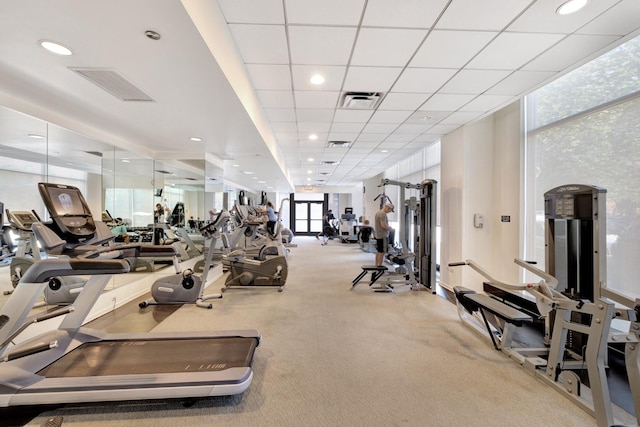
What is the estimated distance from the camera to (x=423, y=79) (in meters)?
3.21

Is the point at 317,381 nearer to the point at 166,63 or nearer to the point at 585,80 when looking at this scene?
the point at 166,63

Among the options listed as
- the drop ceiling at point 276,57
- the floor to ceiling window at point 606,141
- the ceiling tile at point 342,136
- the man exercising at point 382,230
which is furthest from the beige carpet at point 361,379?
the ceiling tile at point 342,136

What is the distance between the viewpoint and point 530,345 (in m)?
3.00

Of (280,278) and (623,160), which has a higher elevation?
(623,160)

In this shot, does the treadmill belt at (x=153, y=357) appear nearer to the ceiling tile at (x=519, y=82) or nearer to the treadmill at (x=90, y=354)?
the treadmill at (x=90, y=354)

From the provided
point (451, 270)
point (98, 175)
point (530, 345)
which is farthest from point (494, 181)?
point (98, 175)

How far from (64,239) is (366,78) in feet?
11.0

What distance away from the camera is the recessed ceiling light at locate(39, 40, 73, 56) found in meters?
1.96

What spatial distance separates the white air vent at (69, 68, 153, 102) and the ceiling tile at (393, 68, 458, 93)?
284cm

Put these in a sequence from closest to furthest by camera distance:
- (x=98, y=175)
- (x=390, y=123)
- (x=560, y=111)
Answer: (x=560, y=111) → (x=98, y=175) → (x=390, y=123)

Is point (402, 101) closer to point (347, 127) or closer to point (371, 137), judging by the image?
point (347, 127)

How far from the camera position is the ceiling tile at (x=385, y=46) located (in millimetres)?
2377

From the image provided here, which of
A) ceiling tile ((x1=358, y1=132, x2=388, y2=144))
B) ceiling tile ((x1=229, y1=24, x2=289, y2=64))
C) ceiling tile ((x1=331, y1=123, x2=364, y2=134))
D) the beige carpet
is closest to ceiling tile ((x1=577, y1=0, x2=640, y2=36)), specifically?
ceiling tile ((x1=229, y1=24, x2=289, y2=64))

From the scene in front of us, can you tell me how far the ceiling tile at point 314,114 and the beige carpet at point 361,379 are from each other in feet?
9.75
